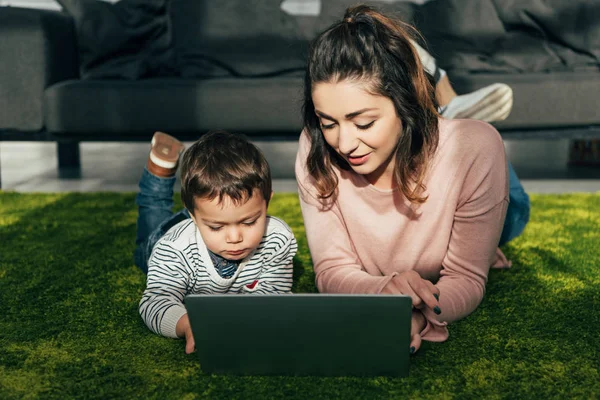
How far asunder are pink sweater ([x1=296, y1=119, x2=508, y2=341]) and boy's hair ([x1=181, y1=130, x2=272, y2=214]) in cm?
12

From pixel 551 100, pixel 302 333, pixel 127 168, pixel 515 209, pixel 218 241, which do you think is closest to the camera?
pixel 302 333

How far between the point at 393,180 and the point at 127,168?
2190 mm

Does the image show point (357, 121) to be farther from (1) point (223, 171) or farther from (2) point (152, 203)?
(2) point (152, 203)

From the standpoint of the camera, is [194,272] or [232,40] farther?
[232,40]

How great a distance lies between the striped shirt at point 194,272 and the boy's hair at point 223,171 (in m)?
0.09

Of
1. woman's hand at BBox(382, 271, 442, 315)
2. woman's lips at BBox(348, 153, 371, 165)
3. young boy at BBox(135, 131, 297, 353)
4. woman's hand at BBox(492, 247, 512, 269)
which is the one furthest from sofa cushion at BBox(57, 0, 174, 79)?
woman's hand at BBox(382, 271, 442, 315)

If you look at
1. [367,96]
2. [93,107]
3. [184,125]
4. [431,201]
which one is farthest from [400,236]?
[93,107]

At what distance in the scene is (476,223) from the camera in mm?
1292

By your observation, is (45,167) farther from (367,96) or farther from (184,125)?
(367,96)

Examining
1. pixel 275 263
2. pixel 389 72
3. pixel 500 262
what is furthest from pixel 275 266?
pixel 500 262

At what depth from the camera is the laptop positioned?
3.14ft

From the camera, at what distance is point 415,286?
114 centimetres

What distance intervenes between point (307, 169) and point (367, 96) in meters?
0.26

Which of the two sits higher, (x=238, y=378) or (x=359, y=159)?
(x=359, y=159)
